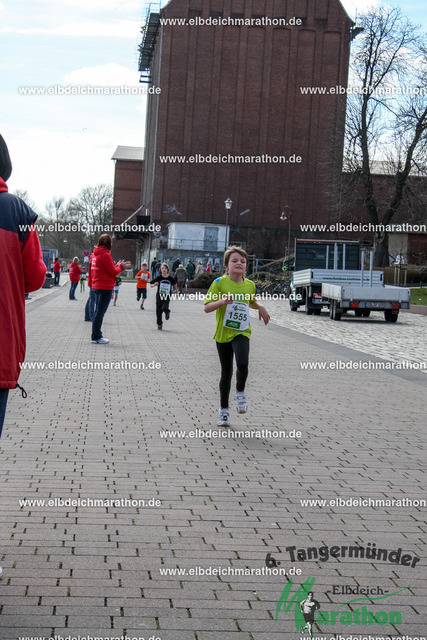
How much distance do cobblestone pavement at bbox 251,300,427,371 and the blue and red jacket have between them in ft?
38.4

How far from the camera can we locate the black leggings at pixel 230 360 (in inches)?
314

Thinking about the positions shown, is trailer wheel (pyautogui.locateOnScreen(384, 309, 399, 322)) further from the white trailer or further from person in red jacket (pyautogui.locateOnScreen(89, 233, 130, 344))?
person in red jacket (pyautogui.locateOnScreen(89, 233, 130, 344))

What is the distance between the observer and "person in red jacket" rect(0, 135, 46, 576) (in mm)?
3711

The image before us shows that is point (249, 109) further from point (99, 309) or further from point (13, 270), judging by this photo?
point (13, 270)

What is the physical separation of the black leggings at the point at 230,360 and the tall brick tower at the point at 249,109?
192 feet

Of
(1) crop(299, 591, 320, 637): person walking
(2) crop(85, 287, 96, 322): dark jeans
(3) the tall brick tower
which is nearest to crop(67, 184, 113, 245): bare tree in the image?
(3) the tall brick tower

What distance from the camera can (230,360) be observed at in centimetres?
812

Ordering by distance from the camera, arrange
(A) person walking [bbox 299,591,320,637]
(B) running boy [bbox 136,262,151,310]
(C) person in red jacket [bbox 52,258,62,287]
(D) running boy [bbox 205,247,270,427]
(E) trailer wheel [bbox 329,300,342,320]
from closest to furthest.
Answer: (A) person walking [bbox 299,591,320,637] < (D) running boy [bbox 205,247,270,427] < (E) trailer wheel [bbox 329,300,342,320] < (B) running boy [bbox 136,262,151,310] < (C) person in red jacket [bbox 52,258,62,287]

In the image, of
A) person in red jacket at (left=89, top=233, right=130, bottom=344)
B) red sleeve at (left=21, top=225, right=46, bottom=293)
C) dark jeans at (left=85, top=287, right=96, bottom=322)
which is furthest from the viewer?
dark jeans at (left=85, top=287, right=96, bottom=322)

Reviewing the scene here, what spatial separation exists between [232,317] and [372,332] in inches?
570

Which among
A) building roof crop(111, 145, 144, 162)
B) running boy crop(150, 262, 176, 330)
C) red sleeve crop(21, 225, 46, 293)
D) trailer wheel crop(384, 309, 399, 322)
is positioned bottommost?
trailer wheel crop(384, 309, 399, 322)

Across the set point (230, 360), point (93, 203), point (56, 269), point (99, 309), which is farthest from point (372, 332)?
point (93, 203)

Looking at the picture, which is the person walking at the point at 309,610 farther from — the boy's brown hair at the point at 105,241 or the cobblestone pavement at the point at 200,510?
the boy's brown hair at the point at 105,241

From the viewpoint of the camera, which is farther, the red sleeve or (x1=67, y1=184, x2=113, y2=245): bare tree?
(x1=67, y1=184, x2=113, y2=245): bare tree
